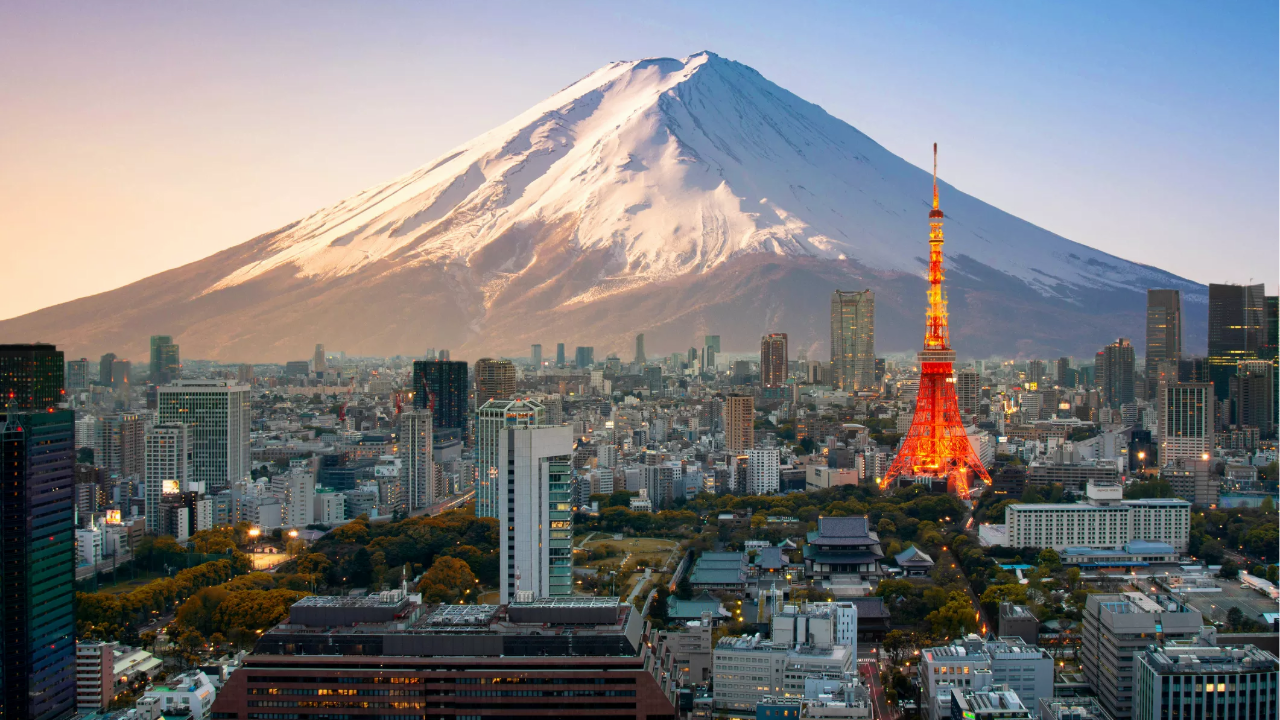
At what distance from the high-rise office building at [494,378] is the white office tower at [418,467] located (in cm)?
771

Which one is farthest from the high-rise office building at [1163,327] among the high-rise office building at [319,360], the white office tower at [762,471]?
the high-rise office building at [319,360]

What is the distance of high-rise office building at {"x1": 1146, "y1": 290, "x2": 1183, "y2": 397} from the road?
29.4 metres

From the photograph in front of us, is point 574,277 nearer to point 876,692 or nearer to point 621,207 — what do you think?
point 621,207

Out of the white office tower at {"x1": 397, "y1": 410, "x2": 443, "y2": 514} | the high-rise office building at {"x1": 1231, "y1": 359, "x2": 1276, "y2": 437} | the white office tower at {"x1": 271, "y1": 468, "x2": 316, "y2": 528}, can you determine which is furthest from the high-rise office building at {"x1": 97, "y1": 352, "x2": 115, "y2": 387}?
the high-rise office building at {"x1": 1231, "y1": 359, "x2": 1276, "y2": 437}

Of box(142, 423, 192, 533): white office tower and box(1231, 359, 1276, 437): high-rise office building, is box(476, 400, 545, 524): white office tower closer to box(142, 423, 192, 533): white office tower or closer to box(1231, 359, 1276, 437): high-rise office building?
box(142, 423, 192, 533): white office tower

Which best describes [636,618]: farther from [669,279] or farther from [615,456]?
[669,279]

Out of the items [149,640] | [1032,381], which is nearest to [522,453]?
[149,640]

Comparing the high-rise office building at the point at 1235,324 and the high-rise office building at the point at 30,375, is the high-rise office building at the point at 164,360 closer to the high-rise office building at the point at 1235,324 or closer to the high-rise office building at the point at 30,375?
the high-rise office building at the point at 30,375

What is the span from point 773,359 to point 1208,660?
1287 inches

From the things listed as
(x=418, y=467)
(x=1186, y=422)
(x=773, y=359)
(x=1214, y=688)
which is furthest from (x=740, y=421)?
(x=1214, y=688)

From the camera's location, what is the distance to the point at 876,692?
1092 centimetres

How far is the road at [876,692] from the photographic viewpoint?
10.3 m

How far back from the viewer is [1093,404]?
34688 mm

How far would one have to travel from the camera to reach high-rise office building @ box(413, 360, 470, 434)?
3027 cm
